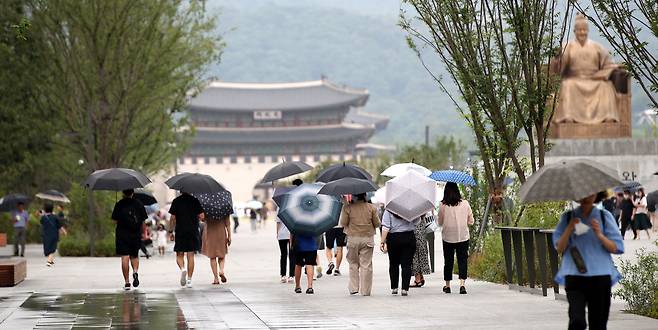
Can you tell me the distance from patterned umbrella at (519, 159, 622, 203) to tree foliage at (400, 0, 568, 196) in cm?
937

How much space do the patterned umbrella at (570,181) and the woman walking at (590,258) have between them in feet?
0.53

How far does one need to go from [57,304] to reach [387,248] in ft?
14.6

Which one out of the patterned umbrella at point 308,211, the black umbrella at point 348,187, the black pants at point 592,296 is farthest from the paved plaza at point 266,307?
the black pants at point 592,296

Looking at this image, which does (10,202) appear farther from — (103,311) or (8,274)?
(103,311)

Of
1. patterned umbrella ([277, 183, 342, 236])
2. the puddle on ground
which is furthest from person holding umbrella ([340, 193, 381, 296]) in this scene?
the puddle on ground

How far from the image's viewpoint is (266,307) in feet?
53.7

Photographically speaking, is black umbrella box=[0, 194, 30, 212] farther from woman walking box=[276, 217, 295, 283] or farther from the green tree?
woman walking box=[276, 217, 295, 283]

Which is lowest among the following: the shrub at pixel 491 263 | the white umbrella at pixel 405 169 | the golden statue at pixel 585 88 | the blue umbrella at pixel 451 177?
the shrub at pixel 491 263

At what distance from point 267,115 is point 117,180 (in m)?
104

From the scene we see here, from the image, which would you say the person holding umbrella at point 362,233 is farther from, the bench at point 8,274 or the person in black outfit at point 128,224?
the bench at point 8,274

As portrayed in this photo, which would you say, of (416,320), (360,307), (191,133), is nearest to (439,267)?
(360,307)

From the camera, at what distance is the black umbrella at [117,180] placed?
20.8 metres

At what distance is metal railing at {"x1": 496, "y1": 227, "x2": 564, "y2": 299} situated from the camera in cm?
1699

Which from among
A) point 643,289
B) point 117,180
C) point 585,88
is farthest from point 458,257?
point 585,88
